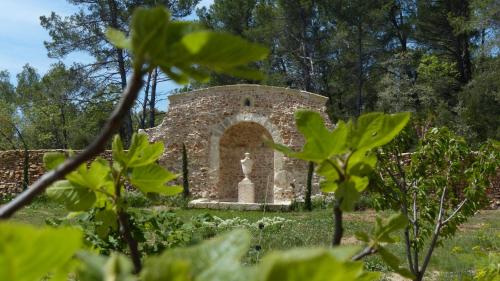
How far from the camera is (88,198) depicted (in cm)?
50

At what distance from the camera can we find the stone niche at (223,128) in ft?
38.1

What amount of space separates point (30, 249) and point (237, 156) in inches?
485

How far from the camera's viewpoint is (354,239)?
21.4 feet

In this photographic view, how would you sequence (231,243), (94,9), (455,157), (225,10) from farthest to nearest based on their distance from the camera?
(225,10)
(94,9)
(455,157)
(231,243)

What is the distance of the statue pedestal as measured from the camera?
11328 mm

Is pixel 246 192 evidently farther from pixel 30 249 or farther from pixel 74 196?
pixel 30 249

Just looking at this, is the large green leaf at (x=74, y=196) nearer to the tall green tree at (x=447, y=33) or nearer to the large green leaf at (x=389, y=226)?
the large green leaf at (x=389, y=226)

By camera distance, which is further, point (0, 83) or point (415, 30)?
point (0, 83)

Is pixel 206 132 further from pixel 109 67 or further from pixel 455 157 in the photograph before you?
pixel 455 157

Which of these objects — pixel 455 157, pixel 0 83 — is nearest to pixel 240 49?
pixel 455 157

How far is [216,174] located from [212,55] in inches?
456

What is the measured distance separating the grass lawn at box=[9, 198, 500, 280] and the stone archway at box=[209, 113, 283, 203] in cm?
183

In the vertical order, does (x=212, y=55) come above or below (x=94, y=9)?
below

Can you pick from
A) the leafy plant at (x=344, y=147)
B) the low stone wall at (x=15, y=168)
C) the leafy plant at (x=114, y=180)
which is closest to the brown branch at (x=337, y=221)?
the leafy plant at (x=344, y=147)
